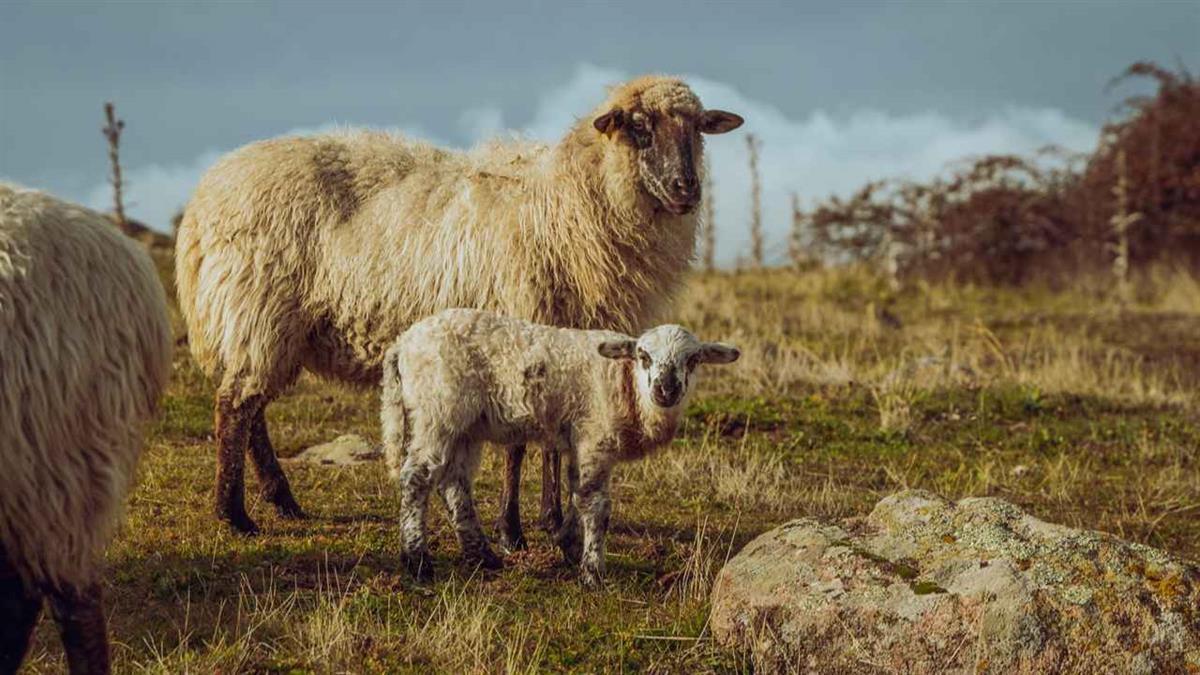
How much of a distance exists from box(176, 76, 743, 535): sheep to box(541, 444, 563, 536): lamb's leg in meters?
0.02

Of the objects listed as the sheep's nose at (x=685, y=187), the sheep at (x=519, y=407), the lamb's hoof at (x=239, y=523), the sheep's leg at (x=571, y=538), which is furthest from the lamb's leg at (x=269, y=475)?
the sheep's nose at (x=685, y=187)

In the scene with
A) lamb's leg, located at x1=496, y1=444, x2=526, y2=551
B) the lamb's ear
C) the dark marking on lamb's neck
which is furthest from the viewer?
lamb's leg, located at x1=496, y1=444, x2=526, y2=551

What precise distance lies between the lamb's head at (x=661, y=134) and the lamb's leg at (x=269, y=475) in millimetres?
2775

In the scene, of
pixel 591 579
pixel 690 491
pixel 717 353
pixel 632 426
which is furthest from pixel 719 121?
pixel 591 579

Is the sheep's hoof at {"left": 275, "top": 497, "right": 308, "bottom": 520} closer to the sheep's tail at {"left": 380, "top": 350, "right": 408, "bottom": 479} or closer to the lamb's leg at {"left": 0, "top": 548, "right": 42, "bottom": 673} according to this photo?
the sheep's tail at {"left": 380, "top": 350, "right": 408, "bottom": 479}

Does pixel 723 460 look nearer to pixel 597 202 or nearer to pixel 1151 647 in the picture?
pixel 597 202

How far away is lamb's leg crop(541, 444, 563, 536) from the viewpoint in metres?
7.42

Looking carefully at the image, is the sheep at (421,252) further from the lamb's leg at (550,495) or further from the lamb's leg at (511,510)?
the lamb's leg at (511,510)

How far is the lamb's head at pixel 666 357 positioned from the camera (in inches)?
237

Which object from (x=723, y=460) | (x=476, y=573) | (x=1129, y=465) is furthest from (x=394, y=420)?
(x=1129, y=465)

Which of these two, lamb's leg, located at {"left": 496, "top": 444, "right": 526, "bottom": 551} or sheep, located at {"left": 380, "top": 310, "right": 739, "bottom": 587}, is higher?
sheep, located at {"left": 380, "top": 310, "right": 739, "bottom": 587}

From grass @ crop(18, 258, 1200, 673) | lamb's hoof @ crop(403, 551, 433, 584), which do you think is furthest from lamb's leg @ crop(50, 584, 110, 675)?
lamb's hoof @ crop(403, 551, 433, 584)

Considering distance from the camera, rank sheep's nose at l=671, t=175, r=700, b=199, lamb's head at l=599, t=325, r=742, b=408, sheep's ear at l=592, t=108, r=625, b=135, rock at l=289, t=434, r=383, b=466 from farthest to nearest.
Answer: rock at l=289, t=434, r=383, b=466, sheep's ear at l=592, t=108, r=625, b=135, sheep's nose at l=671, t=175, r=700, b=199, lamb's head at l=599, t=325, r=742, b=408

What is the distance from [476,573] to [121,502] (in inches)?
78.4
